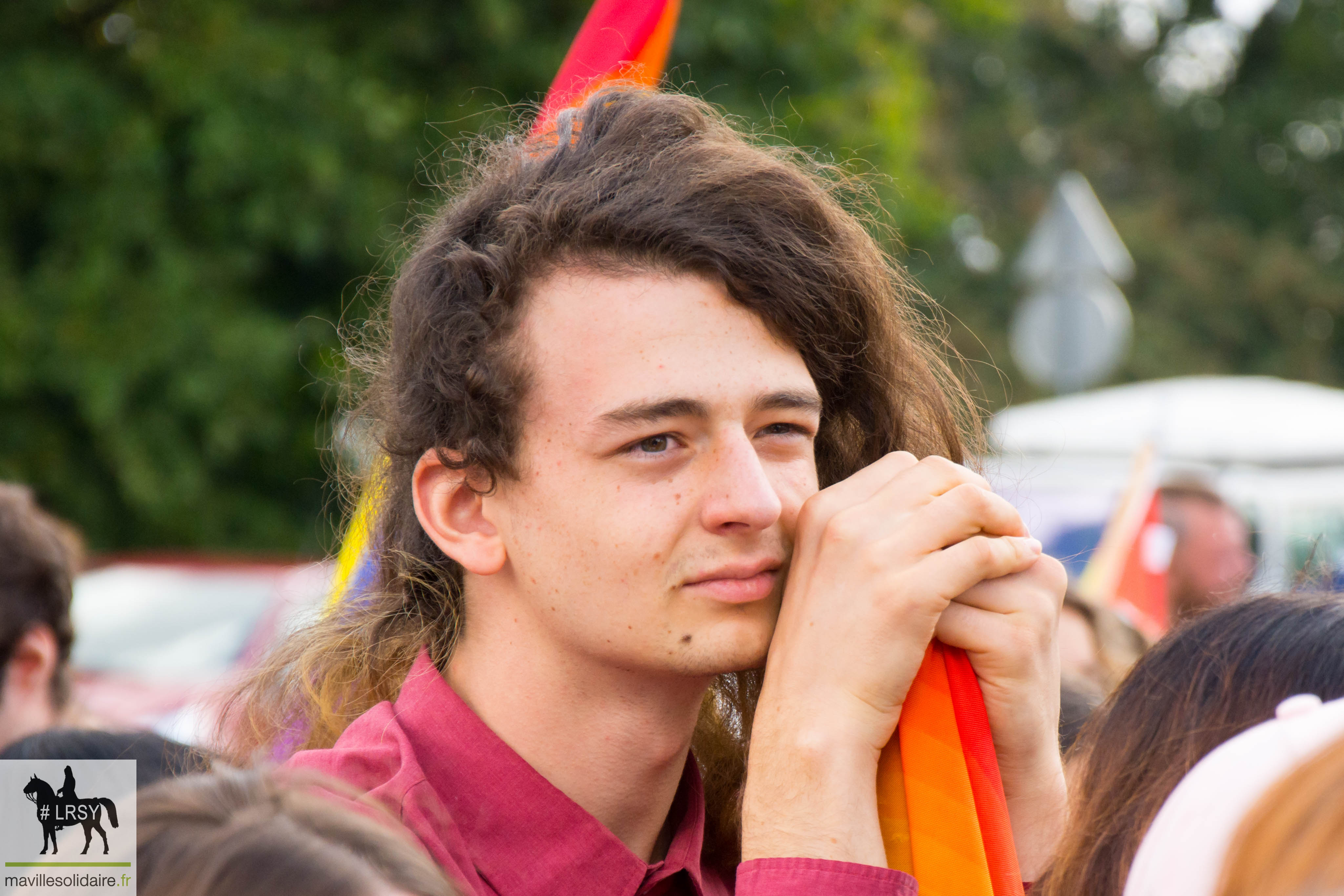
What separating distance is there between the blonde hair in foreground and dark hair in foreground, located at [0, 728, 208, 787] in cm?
179

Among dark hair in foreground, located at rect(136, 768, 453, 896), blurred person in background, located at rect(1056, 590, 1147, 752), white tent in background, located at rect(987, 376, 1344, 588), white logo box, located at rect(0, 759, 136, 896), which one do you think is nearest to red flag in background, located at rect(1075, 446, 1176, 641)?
blurred person in background, located at rect(1056, 590, 1147, 752)

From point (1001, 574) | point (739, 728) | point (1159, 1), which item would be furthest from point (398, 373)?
point (1159, 1)

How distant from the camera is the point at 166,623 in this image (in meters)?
7.34

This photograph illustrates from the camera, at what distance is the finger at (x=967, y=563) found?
5.46 ft

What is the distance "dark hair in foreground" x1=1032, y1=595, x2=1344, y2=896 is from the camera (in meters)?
1.68

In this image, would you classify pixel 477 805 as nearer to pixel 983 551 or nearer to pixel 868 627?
pixel 868 627

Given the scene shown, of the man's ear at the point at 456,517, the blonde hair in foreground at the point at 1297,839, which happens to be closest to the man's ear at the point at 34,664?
the man's ear at the point at 456,517

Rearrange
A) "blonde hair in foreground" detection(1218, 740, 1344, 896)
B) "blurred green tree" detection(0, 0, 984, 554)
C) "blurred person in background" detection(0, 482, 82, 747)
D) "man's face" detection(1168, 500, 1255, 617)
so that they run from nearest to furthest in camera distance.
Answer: "blonde hair in foreground" detection(1218, 740, 1344, 896), "blurred person in background" detection(0, 482, 82, 747), "man's face" detection(1168, 500, 1255, 617), "blurred green tree" detection(0, 0, 984, 554)

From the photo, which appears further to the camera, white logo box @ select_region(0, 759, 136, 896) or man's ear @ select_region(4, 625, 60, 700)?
man's ear @ select_region(4, 625, 60, 700)

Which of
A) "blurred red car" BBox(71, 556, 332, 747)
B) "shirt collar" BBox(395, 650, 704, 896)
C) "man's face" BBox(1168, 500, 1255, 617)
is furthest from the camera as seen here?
"blurred red car" BBox(71, 556, 332, 747)

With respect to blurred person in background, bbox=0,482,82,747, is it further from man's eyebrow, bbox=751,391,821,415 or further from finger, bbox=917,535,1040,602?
finger, bbox=917,535,1040,602

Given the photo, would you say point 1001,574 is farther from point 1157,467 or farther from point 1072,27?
point 1072,27

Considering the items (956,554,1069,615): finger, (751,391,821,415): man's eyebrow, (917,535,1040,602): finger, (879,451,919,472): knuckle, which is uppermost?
(751,391,821,415): man's eyebrow

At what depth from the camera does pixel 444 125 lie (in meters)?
8.66
